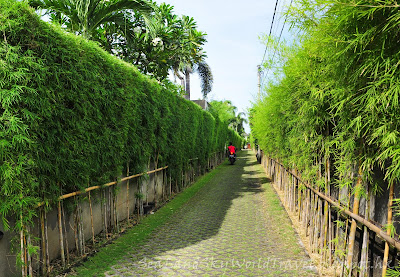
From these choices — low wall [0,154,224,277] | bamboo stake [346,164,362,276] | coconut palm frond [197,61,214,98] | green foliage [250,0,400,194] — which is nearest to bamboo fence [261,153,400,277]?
bamboo stake [346,164,362,276]

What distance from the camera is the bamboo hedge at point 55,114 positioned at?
2.48m

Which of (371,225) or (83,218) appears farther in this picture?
(83,218)

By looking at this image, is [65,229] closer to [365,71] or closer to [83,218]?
[83,218]

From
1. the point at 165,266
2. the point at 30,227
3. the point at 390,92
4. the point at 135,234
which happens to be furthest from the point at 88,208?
the point at 390,92

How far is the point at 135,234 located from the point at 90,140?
2052mm

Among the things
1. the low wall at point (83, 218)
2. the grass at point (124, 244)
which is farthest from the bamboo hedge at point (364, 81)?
the low wall at point (83, 218)

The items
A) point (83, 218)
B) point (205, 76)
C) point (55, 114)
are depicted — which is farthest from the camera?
point (205, 76)

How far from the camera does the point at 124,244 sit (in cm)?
435

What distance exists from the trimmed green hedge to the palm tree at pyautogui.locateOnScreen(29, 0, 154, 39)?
71.3 inches

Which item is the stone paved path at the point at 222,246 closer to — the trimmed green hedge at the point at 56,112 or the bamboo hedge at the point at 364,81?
the bamboo hedge at the point at 364,81

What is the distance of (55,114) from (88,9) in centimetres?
398

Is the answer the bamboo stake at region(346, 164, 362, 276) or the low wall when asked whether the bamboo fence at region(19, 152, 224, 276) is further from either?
the bamboo stake at region(346, 164, 362, 276)

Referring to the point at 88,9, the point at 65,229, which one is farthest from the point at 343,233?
the point at 88,9

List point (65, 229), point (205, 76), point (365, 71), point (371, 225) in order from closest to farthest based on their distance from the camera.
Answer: point (365, 71)
point (371, 225)
point (65, 229)
point (205, 76)
